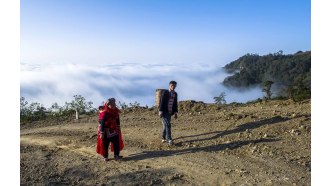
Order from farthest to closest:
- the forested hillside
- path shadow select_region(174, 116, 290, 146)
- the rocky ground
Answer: the forested hillside
path shadow select_region(174, 116, 290, 146)
the rocky ground

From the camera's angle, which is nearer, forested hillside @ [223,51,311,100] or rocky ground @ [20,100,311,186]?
rocky ground @ [20,100,311,186]

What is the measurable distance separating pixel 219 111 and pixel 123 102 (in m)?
4.98

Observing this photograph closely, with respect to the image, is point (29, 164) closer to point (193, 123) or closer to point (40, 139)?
point (40, 139)

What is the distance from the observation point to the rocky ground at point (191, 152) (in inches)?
309

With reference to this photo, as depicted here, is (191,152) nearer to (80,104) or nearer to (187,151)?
(187,151)

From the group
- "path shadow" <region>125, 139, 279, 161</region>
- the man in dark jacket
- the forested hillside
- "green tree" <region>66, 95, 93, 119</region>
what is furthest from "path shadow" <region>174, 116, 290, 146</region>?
the forested hillside

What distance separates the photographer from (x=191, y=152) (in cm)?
946

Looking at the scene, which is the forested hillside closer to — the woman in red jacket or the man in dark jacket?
the man in dark jacket

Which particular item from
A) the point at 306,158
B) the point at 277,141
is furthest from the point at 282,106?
the point at 306,158

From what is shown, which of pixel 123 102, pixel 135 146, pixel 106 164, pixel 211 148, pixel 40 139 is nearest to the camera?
pixel 106 164

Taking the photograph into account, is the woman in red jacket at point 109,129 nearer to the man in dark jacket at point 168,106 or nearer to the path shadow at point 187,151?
the path shadow at point 187,151

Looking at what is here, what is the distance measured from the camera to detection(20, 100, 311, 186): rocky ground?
786 centimetres

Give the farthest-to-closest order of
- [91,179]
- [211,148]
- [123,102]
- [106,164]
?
1. [123,102]
2. [211,148]
3. [106,164]
4. [91,179]

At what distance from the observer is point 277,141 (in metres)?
9.78
